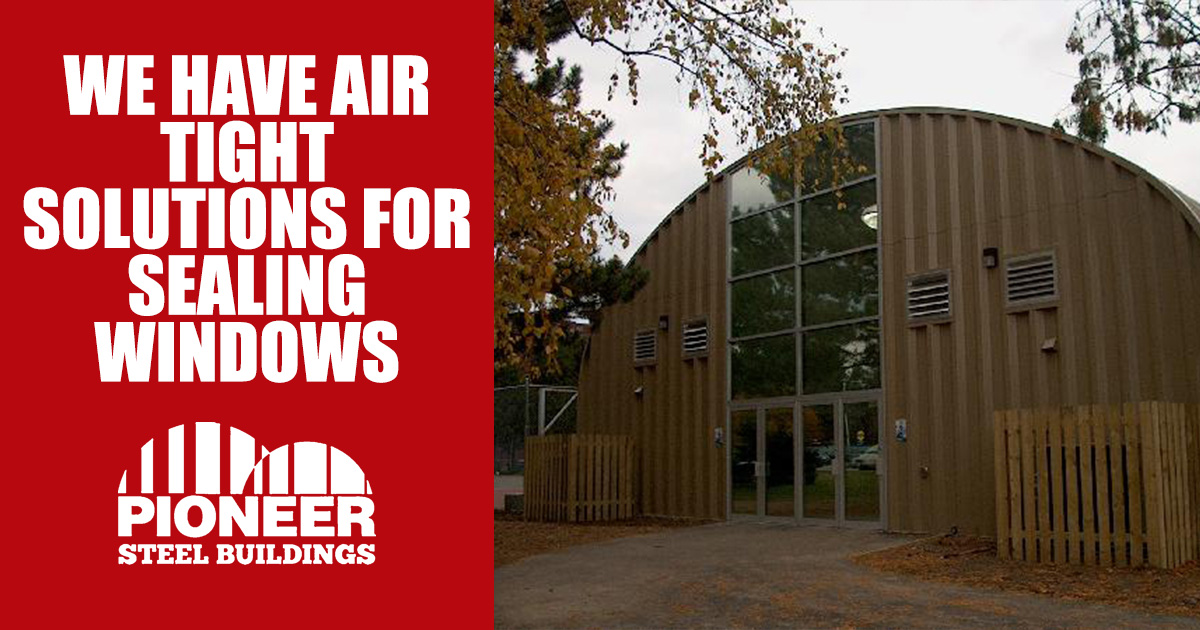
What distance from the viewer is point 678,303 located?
18906mm

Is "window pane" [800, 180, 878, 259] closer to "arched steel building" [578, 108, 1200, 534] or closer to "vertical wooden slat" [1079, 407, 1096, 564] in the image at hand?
"arched steel building" [578, 108, 1200, 534]

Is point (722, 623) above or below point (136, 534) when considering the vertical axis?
below

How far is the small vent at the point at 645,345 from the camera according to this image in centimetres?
1917

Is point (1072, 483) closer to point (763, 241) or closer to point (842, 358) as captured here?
point (842, 358)

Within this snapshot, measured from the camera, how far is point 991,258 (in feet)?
46.8

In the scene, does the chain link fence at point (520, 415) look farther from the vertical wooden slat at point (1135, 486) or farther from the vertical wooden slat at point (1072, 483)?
the vertical wooden slat at point (1135, 486)

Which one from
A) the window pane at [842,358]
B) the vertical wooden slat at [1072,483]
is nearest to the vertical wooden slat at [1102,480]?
the vertical wooden slat at [1072,483]

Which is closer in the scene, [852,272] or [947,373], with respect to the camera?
[947,373]

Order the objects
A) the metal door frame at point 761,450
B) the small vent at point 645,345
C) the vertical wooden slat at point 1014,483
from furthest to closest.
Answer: the small vent at point 645,345 < the metal door frame at point 761,450 < the vertical wooden slat at point 1014,483

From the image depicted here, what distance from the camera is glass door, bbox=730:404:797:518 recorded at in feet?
54.4

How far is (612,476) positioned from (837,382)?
452 cm

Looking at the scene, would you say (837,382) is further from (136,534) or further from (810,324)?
(136,534)

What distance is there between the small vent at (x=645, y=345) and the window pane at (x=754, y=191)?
2673 millimetres

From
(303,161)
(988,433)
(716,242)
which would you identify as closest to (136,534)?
(303,161)
